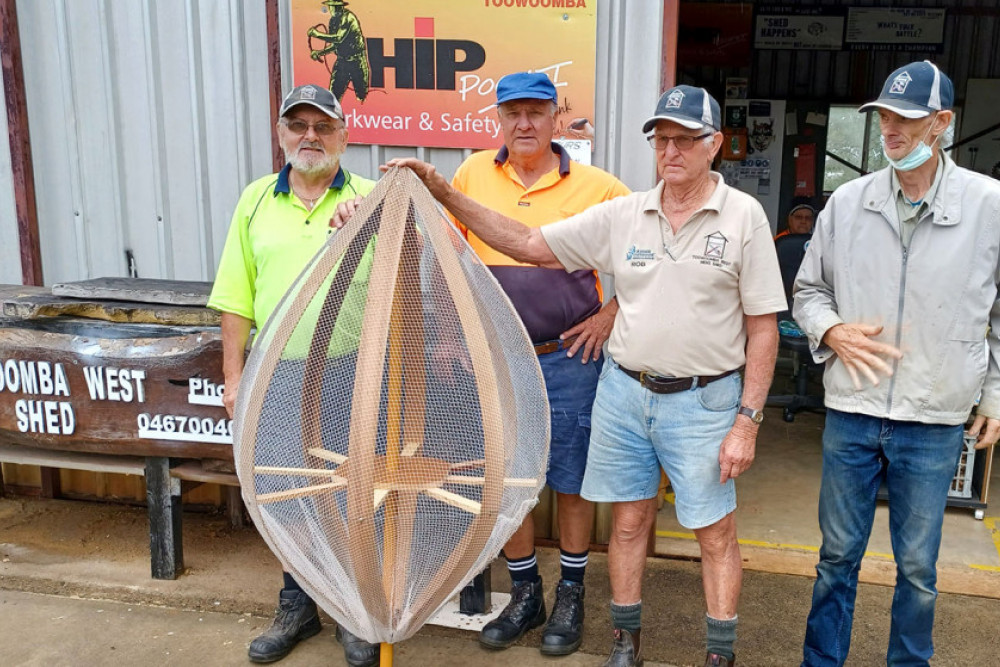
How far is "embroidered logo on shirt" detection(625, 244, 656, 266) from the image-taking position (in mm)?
2711

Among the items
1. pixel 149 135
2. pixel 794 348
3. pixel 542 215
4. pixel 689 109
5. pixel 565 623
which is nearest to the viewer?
pixel 689 109

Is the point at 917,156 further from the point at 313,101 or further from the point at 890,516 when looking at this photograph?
the point at 313,101

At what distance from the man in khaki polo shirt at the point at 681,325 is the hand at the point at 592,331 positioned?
0.24 metres

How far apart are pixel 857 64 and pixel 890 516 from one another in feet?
20.7

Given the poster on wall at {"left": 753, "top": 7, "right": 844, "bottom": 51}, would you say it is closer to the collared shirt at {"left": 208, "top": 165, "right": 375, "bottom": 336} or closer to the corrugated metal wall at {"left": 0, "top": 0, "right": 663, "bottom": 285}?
the corrugated metal wall at {"left": 0, "top": 0, "right": 663, "bottom": 285}

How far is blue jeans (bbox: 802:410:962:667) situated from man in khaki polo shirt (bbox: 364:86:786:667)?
293 millimetres

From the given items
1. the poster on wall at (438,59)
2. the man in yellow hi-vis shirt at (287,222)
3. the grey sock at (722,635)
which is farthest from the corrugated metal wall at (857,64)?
the grey sock at (722,635)

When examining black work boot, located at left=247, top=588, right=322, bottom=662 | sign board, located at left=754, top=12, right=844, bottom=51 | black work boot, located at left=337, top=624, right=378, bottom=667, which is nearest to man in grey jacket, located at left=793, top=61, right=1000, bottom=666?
black work boot, located at left=337, top=624, right=378, bottom=667

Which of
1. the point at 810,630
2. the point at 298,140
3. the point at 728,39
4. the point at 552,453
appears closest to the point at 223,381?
the point at 298,140

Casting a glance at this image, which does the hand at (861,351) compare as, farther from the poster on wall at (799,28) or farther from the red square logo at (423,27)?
the poster on wall at (799,28)

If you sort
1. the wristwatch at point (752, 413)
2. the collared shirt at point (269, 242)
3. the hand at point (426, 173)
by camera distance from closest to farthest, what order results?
the hand at point (426, 173) < the wristwatch at point (752, 413) < the collared shirt at point (269, 242)

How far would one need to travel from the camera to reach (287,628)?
3271mm

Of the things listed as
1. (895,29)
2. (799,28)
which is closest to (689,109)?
(799,28)

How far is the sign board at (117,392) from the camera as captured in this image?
3557 mm
